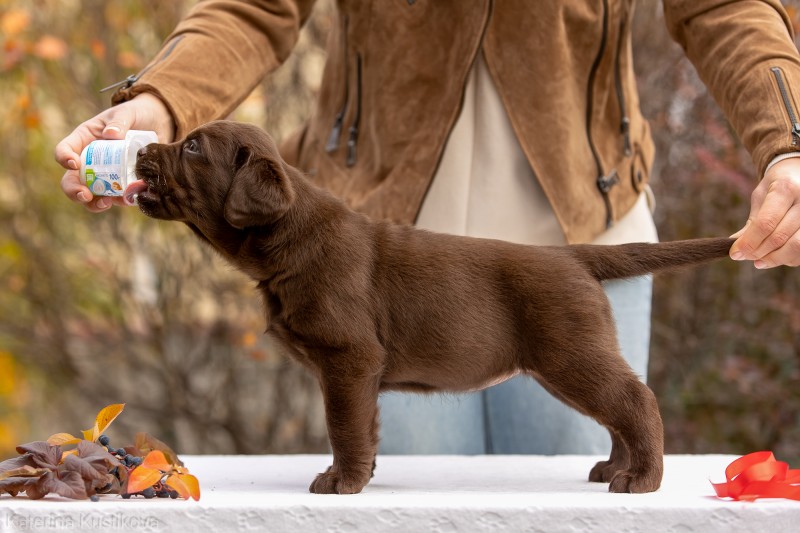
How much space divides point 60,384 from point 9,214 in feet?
3.47

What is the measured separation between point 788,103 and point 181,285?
13.5 feet

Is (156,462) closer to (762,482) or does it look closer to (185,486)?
(185,486)

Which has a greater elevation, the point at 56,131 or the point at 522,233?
the point at 56,131

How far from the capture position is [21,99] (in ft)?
18.0

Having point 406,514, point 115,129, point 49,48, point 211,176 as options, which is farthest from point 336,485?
point 49,48

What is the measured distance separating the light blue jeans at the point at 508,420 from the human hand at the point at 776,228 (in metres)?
0.78

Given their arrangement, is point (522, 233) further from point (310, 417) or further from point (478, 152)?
point (310, 417)

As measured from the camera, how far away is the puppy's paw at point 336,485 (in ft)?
6.86

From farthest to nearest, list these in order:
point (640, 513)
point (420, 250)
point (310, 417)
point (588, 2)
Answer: point (310, 417) → point (588, 2) → point (420, 250) → point (640, 513)

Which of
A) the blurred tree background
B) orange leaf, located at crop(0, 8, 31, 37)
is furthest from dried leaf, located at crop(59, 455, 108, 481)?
orange leaf, located at crop(0, 8, 31, 37)

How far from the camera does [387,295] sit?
7.10 ft

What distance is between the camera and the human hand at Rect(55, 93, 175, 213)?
89.7 inches

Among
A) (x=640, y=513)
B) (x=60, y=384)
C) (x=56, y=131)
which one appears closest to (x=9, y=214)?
(x=56, y=131)

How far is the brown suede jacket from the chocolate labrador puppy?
1.86 ft
